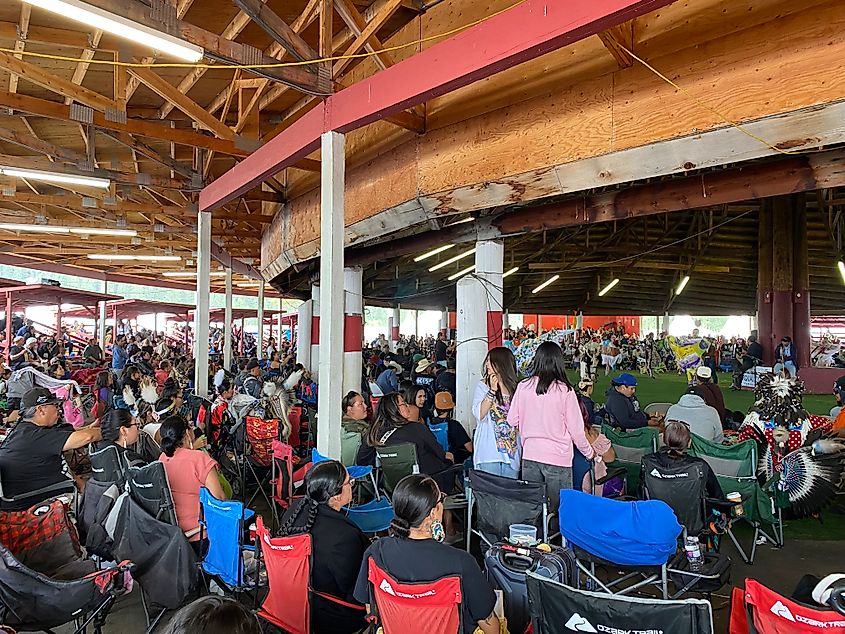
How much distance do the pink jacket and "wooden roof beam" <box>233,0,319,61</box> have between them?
2.98 metres

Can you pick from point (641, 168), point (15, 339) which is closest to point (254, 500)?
point (641, 168)

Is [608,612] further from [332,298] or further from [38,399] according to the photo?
[38,399]

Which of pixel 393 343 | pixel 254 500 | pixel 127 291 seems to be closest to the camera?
pixel 254 500

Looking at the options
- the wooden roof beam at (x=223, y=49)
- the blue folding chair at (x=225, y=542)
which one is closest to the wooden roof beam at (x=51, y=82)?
the wooden roof beam at (x=223, y=49)

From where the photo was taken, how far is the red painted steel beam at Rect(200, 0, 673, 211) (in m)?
2.97

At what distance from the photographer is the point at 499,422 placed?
4.02 meters

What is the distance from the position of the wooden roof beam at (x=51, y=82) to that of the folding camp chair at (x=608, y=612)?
580 cm

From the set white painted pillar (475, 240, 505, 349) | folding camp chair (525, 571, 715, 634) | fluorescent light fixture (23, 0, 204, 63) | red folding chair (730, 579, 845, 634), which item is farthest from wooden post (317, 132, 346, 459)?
red folding chair (730, 579, 845, 634)

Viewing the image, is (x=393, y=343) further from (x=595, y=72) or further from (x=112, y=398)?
(x=595, y=72)

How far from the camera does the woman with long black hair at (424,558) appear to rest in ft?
6.71

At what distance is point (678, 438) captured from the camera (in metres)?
3.68

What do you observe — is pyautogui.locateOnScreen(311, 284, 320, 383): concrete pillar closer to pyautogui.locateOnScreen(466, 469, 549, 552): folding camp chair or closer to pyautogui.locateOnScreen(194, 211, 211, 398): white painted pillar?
pyautogui.locateOnScreen(194, 211, 211, 398): white painted pillar

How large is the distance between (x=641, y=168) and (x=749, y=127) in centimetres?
72

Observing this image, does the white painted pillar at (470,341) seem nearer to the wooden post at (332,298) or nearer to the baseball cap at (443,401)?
the baseball cap at (443,401)
